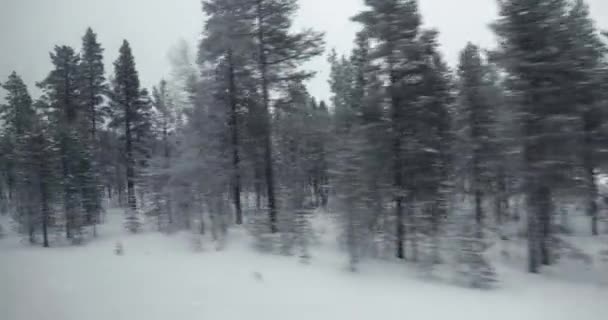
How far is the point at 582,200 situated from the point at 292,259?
364 inches

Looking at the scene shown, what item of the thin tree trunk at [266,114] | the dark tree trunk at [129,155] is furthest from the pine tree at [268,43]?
the dark tree trunk at [129,155]

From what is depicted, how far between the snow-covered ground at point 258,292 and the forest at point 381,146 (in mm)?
913

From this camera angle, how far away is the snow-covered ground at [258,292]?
6645 mm

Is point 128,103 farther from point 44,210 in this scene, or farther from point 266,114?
point 266,114

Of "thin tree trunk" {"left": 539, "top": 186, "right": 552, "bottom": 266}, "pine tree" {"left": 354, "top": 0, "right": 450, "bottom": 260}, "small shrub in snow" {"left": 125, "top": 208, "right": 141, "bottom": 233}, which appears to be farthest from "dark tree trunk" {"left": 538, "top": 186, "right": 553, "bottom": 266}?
"small shrub in snow" {"left": 125, "top": 208, "right": 141, "bottom": 233}

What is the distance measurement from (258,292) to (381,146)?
268 inches

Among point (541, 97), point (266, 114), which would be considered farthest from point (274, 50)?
point (541, 97)

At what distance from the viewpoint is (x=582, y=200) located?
35.7 feet

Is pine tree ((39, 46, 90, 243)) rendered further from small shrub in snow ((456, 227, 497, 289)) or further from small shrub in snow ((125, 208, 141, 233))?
small shrub in snow ((456, 227, 497, 289))

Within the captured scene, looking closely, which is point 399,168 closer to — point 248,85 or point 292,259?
point 292,259

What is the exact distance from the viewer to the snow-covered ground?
664 centimetres

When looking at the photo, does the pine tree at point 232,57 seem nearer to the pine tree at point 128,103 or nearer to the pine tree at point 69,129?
the pine tree at point 69,129

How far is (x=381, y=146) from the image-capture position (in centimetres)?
1220

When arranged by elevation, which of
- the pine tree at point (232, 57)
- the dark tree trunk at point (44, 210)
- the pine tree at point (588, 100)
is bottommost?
the dark tree trunk at point (44, 210)
